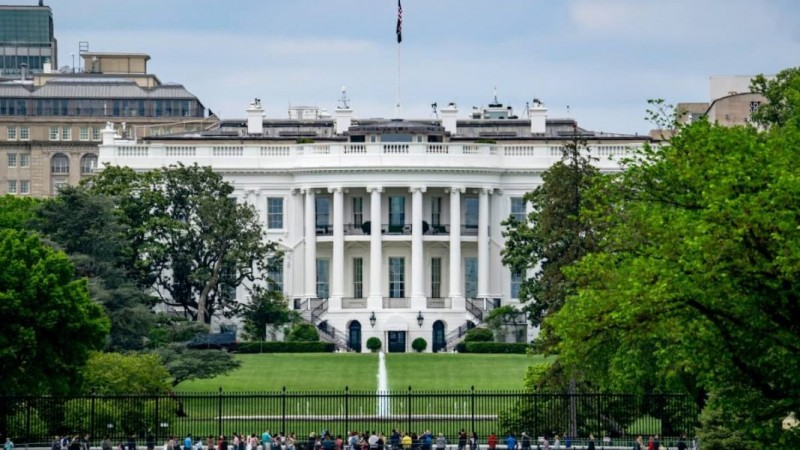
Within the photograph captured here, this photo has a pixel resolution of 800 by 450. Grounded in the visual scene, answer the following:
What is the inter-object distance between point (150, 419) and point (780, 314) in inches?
1181

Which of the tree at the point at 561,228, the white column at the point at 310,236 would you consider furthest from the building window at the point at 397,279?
the tree at the point at 561,228

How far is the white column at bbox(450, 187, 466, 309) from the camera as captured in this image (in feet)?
465

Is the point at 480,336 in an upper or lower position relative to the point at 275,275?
lower

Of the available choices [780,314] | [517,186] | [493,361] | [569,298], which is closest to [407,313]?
[517,186]

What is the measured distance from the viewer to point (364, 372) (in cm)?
11369

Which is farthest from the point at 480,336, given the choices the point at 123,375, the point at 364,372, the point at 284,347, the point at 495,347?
the point at 123,375

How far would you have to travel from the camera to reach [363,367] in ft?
382

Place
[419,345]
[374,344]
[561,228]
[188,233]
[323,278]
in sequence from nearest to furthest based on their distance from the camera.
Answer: [561,228], [188,233], [374,344], [419,345], [323,278]

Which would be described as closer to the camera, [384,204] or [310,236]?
[310,236]

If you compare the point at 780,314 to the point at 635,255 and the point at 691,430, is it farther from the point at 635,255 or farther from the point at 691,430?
the point at 691,430

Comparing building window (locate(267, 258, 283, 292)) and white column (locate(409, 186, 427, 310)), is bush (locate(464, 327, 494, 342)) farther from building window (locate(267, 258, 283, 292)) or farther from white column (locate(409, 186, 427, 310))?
building window (locate(267, 258, 283, 292))

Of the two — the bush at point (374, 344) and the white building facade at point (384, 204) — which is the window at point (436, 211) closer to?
the white building facade at point (384, 204)

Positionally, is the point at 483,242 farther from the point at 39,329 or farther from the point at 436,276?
the point at 39,329

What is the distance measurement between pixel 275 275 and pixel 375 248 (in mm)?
5665
